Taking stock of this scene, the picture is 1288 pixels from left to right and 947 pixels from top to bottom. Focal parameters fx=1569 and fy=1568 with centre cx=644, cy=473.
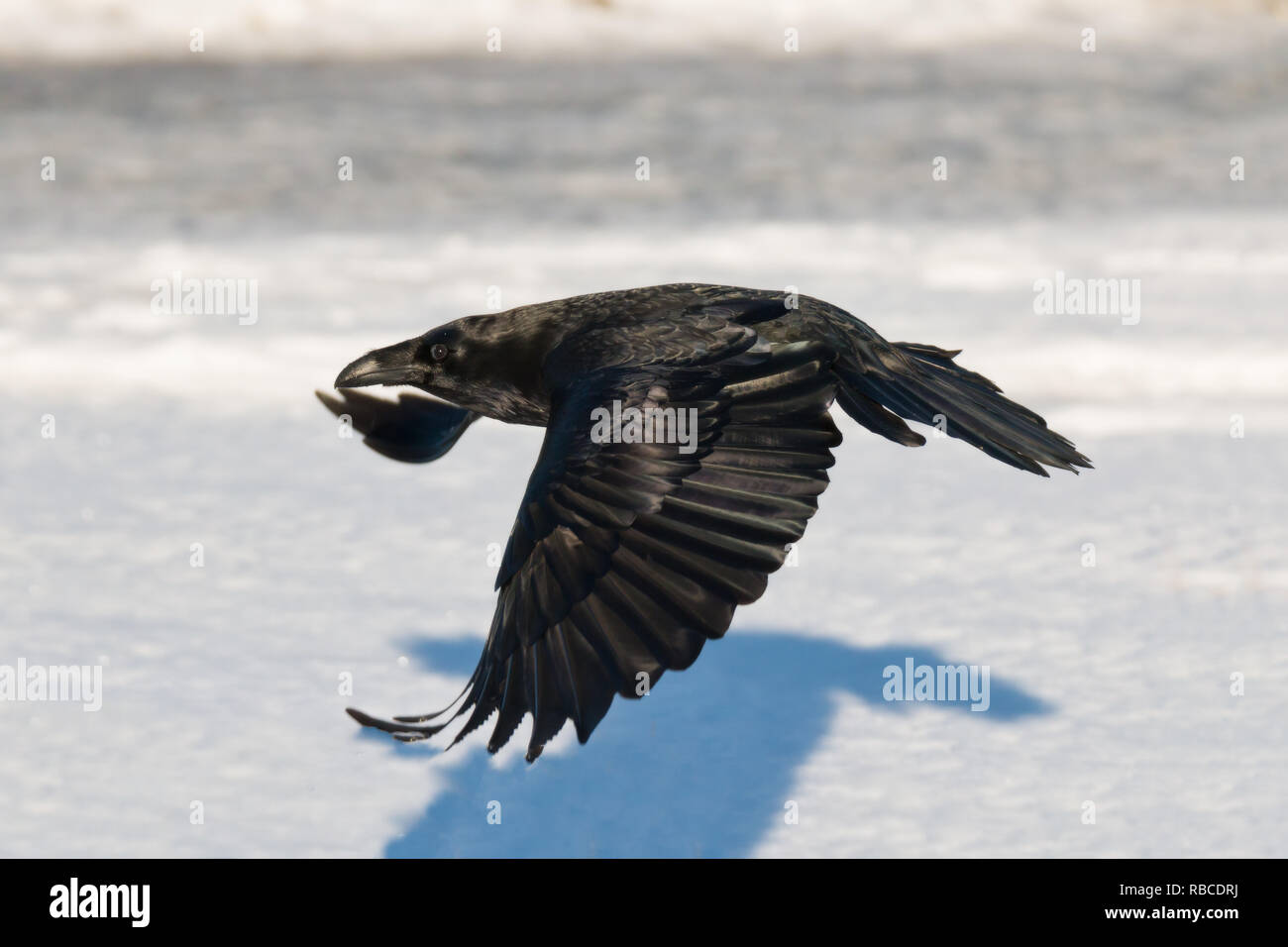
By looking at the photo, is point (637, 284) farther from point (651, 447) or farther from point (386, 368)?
point (651, 447)

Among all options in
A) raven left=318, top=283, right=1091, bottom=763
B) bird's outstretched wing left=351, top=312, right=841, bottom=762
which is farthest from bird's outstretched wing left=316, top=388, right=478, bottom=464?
bird's outstretched wing left=351, top=312, right=841, bottom=762

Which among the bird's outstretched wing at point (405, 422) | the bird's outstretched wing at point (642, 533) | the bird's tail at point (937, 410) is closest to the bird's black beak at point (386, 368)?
the bird's outstretched wing at point (405, 422)

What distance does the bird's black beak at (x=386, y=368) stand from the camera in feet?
10.8

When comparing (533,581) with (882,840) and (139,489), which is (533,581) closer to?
(882,840)

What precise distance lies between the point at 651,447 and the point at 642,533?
0.58ft

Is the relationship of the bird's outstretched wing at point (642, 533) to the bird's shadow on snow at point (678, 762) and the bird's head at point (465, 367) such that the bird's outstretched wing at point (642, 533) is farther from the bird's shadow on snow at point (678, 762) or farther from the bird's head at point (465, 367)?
the bird's shadow on snow at point (678, 762)

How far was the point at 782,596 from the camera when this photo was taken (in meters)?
4.18

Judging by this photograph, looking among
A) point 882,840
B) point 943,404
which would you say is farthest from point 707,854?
point 943,404

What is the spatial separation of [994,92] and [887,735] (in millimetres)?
6388

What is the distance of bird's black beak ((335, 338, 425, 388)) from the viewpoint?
329 cm

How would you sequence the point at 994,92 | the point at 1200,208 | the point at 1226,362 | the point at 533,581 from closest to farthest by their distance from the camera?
the point at 533,581 → the point at 1226,362 → the point at 1200,208 → the point at 994,92

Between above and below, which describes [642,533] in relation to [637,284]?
above

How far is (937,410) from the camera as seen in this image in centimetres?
292

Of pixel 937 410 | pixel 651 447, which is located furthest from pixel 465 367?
pixel 937 410
